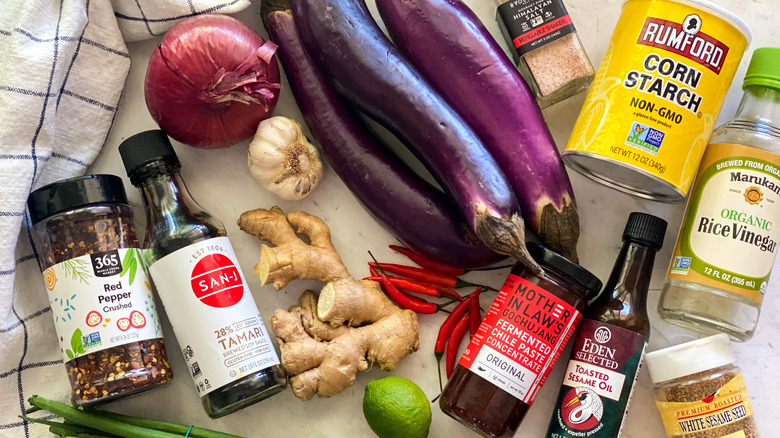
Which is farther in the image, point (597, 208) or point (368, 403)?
point (597, 208)

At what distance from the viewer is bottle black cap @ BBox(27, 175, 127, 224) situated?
102cm

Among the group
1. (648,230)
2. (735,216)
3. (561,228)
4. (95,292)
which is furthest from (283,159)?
(735,216)

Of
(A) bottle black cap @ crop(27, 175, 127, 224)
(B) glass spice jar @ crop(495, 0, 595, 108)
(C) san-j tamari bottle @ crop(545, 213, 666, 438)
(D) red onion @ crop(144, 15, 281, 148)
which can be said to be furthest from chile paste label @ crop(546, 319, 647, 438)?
(A) bottle black cap @ crop(27, 175, 127, 224)

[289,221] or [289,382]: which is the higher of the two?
[289,221]

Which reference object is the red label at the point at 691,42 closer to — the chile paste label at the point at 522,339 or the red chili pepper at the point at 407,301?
the chile paste label at the point at 522,339

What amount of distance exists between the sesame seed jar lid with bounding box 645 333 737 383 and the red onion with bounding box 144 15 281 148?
78 cm

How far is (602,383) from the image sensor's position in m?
1.02

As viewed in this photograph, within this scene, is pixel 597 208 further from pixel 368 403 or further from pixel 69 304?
pixel 69 304

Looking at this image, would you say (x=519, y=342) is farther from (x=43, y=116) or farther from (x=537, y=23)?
(x=43, y=116)

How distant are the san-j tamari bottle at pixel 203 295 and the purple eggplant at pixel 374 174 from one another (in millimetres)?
253

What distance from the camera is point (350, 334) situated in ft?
3.59

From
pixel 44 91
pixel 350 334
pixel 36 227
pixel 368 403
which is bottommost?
pixel 368 403

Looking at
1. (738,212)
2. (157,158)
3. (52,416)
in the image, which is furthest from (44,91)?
(738,212)

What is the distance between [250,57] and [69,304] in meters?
0.50
